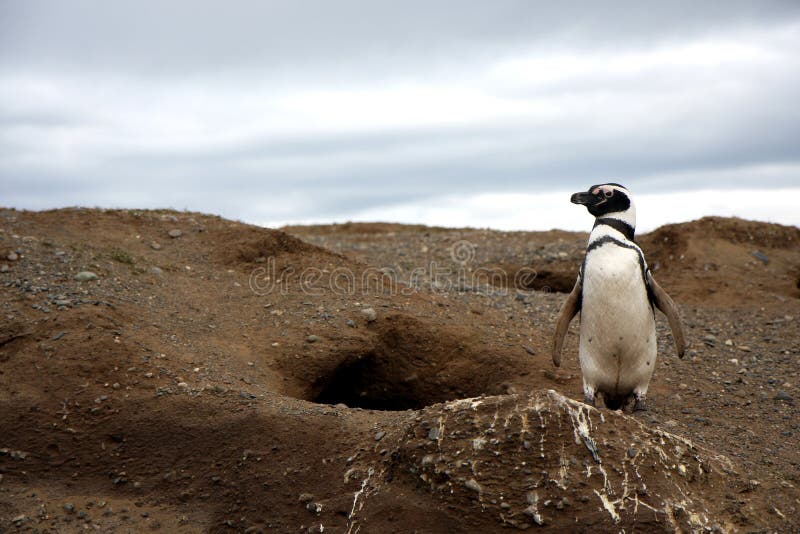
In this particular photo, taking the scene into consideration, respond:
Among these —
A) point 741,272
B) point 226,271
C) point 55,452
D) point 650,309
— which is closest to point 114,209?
point 226,271

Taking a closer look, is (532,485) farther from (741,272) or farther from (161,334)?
(741,272)

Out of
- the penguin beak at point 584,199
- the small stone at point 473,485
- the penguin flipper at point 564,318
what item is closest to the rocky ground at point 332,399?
the small stone at point 473,485

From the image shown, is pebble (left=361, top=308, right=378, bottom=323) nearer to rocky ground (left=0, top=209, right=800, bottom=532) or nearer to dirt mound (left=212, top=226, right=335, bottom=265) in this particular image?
rocky ground (left=0, top=209, right=800, bottom=532)

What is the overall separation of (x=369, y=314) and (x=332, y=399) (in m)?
0.94

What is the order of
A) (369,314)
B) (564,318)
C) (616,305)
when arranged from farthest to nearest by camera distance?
(369,314) < (564,318) < (616,305)

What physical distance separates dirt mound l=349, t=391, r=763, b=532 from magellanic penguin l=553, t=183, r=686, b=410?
93 cm

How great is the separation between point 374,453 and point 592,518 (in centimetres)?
148

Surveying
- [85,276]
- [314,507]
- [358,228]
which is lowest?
[314,507]

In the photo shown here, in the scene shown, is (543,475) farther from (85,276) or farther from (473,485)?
(85,276)

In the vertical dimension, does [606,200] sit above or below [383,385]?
above

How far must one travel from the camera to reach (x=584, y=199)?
6.38 metres

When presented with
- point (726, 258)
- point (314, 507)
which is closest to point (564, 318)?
point (314, 507)

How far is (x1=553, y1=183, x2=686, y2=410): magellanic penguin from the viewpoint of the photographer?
5.96m

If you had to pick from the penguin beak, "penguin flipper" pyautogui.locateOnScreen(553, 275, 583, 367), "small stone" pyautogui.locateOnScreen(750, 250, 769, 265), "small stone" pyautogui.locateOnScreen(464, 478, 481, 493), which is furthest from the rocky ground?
the penguin beak
